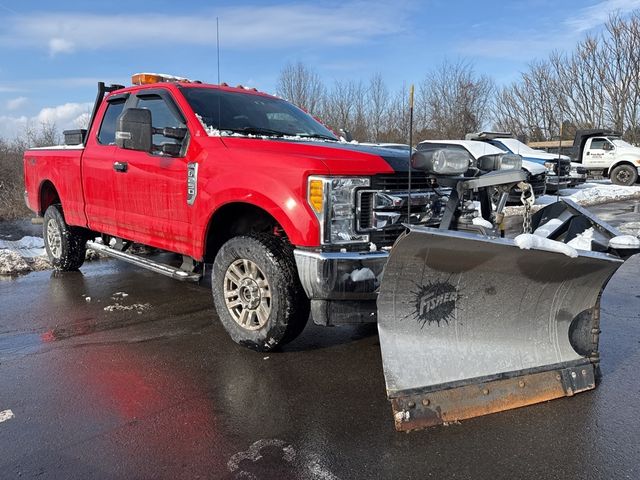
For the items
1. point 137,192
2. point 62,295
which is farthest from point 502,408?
point 62,295

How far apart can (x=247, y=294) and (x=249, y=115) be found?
5.89 feet

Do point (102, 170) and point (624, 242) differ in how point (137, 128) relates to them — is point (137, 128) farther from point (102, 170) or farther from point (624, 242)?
point (624, 242)

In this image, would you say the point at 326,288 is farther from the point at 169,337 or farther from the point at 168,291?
the point at 168,291

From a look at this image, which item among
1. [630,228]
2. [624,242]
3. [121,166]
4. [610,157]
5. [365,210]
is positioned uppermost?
[121,166]

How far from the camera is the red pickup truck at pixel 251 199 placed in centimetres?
355

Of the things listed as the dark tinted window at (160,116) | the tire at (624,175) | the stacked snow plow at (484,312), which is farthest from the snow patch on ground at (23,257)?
the tire at (624,175)

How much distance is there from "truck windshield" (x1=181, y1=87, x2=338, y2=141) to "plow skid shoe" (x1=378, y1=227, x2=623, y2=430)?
89.3 inches

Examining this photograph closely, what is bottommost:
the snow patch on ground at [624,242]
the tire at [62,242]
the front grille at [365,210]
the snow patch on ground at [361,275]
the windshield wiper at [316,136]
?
the tire at [62,242]

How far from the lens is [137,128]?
14.7 feet

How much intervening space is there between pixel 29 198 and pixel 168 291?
2.85m

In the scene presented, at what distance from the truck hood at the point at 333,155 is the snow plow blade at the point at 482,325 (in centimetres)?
94

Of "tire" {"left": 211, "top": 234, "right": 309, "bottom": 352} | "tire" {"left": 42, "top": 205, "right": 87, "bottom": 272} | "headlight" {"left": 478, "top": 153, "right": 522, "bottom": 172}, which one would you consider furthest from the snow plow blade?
"tire" {"left": 42, "top": 205, "right": 87, "bottom": 272}

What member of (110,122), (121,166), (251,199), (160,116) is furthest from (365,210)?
(110,122)

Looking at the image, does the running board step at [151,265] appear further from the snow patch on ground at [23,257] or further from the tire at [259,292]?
the snow patch on ground at [23,257]
